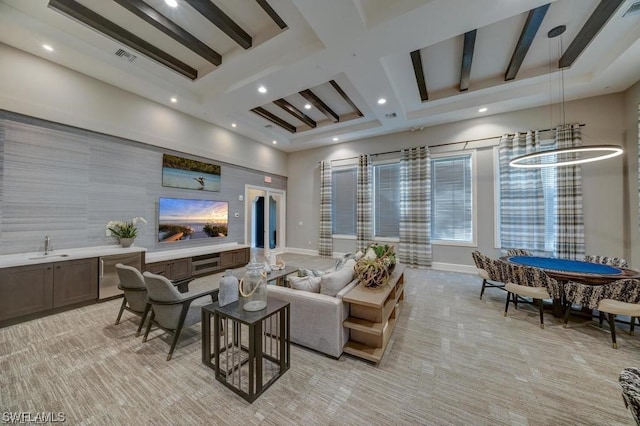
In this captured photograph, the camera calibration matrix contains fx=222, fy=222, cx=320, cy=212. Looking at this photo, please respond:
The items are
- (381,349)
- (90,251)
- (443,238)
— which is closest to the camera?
(381,349)

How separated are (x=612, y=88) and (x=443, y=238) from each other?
Answer: 13.3ft

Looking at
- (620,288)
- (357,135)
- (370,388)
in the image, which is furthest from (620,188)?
(370,388)

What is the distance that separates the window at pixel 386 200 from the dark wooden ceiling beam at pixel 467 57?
99.0 inches

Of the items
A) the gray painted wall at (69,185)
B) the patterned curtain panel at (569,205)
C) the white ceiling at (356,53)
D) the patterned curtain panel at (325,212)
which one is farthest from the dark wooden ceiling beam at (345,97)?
the patterned curtain panel at (569,205)

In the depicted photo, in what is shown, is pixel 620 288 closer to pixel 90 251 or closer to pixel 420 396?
pixel 420 396

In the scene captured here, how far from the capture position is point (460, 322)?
3072 mm

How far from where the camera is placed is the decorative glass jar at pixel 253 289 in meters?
1.95

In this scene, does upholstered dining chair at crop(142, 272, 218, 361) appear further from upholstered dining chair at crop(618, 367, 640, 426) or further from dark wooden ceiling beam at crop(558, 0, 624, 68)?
dark wooden ceiling beam at crop(558, 0, 624, 68)

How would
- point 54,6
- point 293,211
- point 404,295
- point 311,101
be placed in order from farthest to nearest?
point 293,211 < point 311,101 < point 404,295 < point 54,6

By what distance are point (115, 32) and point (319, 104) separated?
354cm

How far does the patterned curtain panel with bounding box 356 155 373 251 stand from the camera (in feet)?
22.0

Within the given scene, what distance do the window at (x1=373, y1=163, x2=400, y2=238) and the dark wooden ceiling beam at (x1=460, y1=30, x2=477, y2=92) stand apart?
2.52 meters

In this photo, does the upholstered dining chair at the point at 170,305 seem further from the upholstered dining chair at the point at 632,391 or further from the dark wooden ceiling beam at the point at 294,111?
the dark wooden ceiling beam at the point at 294,111

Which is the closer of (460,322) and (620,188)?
(460,322)
